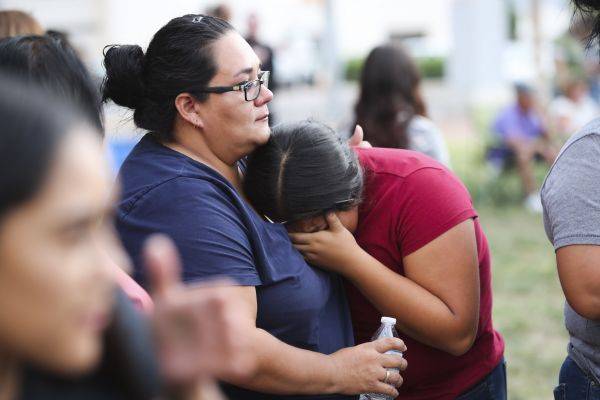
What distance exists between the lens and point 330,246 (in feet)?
7.04

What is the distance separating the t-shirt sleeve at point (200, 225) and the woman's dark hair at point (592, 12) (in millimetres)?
1034

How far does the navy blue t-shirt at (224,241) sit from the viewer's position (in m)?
1.97

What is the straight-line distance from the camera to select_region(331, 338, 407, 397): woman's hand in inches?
81.5

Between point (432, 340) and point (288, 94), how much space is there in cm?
2158

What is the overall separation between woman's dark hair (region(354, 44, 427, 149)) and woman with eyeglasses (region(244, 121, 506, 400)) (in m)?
2.26

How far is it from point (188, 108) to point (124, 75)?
20 cm

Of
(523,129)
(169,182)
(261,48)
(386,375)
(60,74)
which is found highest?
(60,74)

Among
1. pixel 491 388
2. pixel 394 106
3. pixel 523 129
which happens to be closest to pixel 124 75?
pixel 491 388

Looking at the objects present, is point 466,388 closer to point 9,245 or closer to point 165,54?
point 165,54

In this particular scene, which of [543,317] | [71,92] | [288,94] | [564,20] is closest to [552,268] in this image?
[543,317]

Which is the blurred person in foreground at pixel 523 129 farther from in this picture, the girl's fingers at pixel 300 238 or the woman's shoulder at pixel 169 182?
the woman's shoulder at pixel 169 182

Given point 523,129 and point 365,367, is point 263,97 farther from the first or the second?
point 523,129

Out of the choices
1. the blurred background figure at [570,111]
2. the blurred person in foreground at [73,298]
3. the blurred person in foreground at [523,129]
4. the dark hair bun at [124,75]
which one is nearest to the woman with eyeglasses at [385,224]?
the dark hair bun at [124,75]

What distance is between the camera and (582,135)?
2.05 meters
